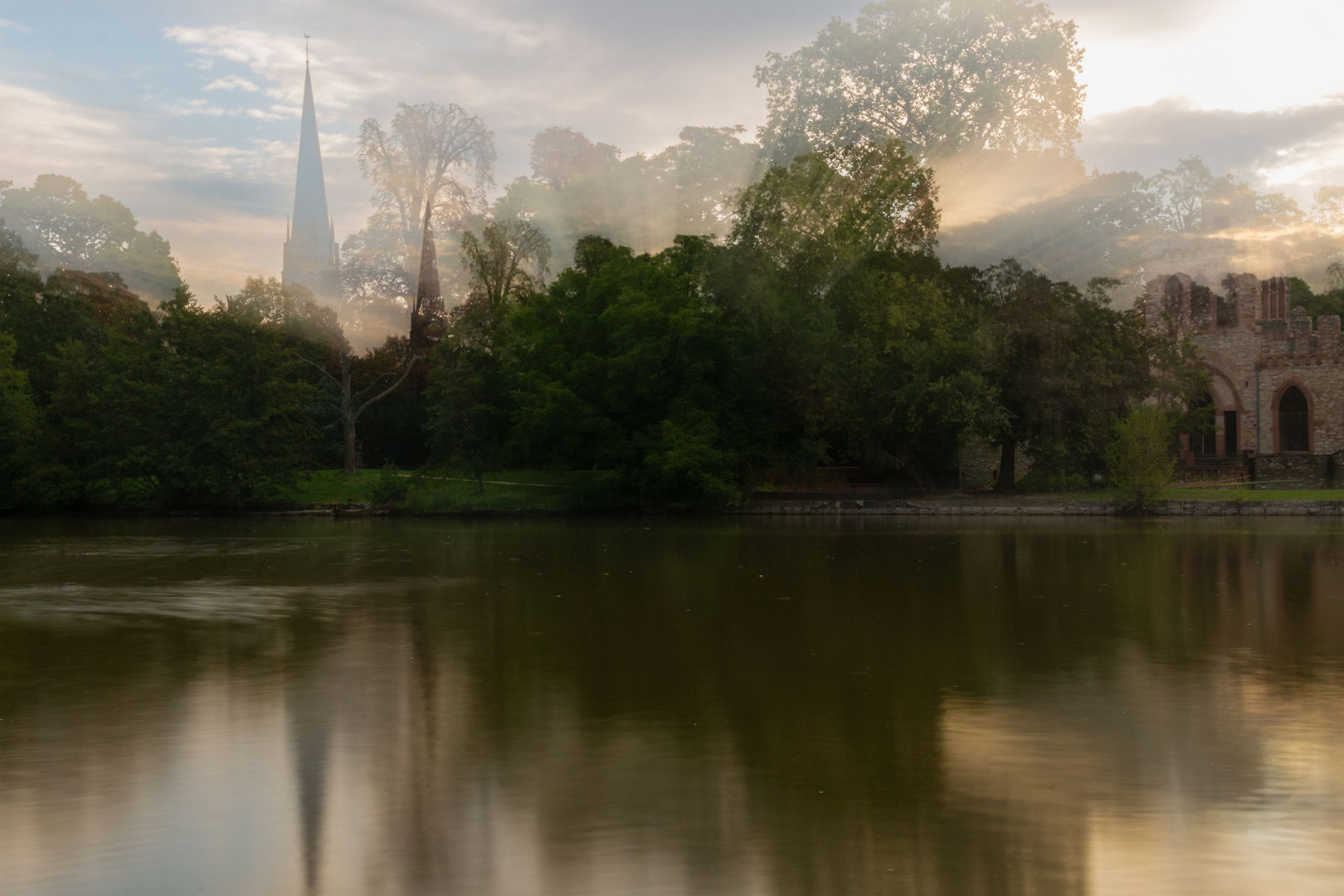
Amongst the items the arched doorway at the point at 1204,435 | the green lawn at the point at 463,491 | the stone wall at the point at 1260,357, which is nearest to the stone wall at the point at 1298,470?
the arched doorway at the point at 1204,435

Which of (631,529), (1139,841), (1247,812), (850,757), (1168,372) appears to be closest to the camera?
(1139,841)

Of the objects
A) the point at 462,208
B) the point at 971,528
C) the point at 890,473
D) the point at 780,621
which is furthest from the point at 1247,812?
the point at 462,208

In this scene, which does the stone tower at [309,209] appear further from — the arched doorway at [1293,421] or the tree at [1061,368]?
the arched doorway at [1293,421]

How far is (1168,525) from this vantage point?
33.1 m

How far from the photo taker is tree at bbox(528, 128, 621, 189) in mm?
66688

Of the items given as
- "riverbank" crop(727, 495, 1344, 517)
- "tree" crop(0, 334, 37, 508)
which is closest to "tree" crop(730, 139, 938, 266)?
"riverbank" crop(727, 495, 1344, 517)

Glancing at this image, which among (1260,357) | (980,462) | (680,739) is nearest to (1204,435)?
(1260,357)

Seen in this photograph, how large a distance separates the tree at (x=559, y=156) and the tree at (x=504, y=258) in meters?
9.75

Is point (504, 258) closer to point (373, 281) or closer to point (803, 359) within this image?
point (373, 281)

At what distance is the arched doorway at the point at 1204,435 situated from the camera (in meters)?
47.3

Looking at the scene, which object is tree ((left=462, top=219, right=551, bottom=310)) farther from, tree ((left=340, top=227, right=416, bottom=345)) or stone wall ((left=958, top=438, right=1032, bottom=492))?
stone wall ((left=958, top=438, right=1032, bottom=492))

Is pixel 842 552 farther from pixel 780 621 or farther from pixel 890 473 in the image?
pixel 890 473

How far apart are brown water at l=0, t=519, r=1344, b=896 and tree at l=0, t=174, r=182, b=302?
5064 cm

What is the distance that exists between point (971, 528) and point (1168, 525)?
18.3 ft
